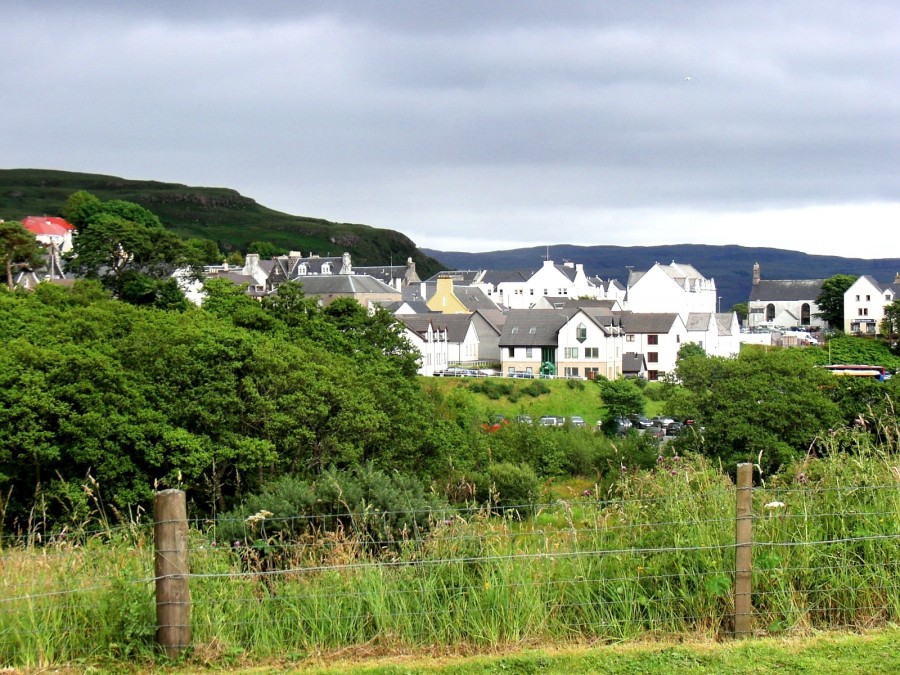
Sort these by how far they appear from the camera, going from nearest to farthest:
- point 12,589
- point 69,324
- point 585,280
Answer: point 12,589, point 69,324, point 585,280

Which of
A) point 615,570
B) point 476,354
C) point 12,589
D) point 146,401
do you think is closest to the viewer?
point 12,589

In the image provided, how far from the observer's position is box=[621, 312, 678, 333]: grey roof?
286 feet

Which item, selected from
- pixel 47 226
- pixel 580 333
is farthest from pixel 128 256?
pixel 47 226

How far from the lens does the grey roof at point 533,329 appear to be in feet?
276

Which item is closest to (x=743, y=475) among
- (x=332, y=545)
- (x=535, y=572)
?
(x=535, y=572)

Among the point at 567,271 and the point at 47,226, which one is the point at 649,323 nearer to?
the point at 567,271

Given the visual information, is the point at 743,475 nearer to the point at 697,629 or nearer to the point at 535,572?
the point at 697,629

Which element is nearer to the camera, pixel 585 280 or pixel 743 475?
pixel 743 475

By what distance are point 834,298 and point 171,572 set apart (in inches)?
5431

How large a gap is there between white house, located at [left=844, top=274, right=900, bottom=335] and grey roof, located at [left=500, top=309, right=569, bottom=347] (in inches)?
2195

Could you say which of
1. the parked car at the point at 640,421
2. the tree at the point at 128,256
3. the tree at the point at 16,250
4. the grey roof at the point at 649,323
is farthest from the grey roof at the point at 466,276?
the parked car at the point at 640,421

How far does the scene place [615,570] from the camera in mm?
7668

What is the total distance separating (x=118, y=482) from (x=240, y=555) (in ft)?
62.2

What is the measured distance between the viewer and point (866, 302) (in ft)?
404
